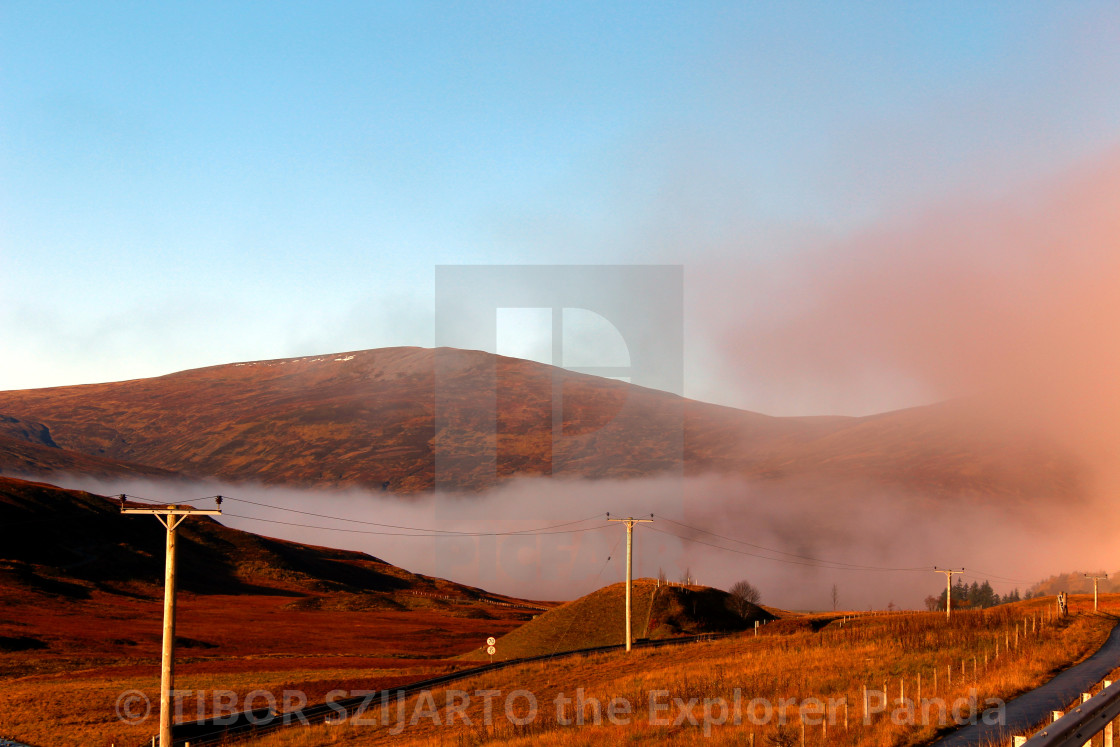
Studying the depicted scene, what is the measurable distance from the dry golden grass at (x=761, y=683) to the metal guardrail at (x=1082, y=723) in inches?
359

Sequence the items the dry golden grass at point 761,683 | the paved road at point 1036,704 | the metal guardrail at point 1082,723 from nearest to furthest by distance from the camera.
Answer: the metal guardrail at point 1082,723
the paved road at point 1036,704
the dry golden grass at point 761,683

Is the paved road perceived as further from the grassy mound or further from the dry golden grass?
the grassy mound

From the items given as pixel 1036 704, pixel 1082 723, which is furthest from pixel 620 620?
pixel 1082 723

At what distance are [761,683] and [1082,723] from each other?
2832cm

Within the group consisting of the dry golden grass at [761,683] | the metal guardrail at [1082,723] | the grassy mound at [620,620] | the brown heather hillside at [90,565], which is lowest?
the brown heather hillside at [90,565]

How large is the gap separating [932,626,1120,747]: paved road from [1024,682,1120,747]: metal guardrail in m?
5.48

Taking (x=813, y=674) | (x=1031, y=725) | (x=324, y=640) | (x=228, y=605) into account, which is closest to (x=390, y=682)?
(x=813, y=674)

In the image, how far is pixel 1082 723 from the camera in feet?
32.0

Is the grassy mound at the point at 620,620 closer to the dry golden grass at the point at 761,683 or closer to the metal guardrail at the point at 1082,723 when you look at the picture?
the dry golden grass at the point at 761,683

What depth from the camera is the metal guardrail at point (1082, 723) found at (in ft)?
29.1

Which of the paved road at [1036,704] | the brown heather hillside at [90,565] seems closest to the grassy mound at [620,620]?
the paved road at [1036,704]

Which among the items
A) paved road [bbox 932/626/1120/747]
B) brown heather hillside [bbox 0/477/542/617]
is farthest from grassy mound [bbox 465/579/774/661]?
brown heather hillside [bbox 0/477/542/617]

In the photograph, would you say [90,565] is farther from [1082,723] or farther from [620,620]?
[1082,723]

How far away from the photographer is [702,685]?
3831 cm
